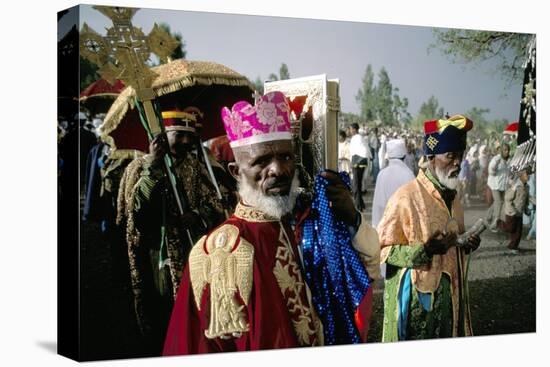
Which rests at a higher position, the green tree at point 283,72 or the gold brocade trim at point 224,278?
the green tree at point 283,72

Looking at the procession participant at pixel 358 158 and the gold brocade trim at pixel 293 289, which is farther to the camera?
the procession participant at pixel 358 158

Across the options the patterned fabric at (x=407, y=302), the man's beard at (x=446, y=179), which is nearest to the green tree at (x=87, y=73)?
the patterned fabric at (x=407, y=302)

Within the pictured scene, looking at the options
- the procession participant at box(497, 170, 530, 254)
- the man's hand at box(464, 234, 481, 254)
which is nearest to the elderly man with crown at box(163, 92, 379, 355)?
the man's hand at box(464, 234, 481, 254)

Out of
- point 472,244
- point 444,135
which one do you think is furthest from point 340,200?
point 472,244

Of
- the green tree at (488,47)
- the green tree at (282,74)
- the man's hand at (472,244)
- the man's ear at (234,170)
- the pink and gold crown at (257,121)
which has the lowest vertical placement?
the man's hand at (472,244)

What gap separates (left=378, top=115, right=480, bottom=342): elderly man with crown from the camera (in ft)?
29.2

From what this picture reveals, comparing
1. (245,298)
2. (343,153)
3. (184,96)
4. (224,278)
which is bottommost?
(245,298)

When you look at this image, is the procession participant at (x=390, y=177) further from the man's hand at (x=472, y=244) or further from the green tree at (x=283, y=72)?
the green tree at (x=283, y=72)

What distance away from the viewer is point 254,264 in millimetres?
7930

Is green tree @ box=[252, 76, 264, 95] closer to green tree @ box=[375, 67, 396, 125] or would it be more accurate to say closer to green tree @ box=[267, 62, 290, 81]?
green tree @ box=[267, 62, 290, 81]

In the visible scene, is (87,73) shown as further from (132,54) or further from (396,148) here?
(396,148)

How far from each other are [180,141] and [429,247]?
229 centimetres

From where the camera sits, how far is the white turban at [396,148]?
909cm

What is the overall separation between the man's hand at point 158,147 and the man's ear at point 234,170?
1.58 ft
